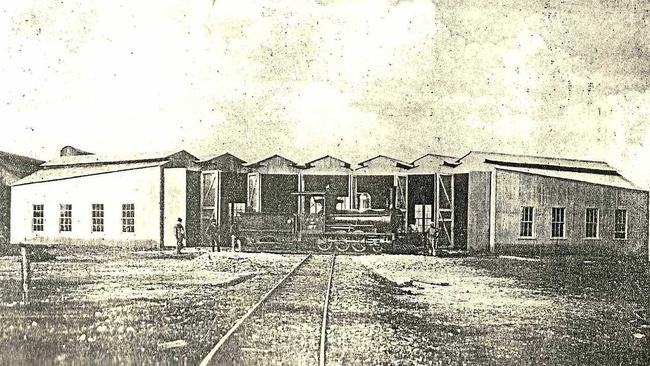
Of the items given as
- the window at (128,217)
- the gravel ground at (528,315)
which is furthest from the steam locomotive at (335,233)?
the window at (128,217)

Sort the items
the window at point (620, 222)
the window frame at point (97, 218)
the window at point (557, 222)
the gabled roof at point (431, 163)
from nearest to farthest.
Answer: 1. the gabled roof at point (431, 163)
2. the window at point (620, 222)
3. the window frame at point (97, 218)
4. the window at point (557, 222)

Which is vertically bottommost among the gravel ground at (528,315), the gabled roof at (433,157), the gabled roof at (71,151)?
the gravel ground at (528,315)

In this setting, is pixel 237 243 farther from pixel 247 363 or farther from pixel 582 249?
pixel 247 363

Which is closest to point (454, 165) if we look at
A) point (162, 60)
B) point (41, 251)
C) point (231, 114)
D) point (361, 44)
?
point (361, 44)

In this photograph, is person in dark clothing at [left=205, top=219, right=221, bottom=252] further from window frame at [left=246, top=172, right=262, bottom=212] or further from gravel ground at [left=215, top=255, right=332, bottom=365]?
gravel ground at [left=215, top=255, right=332, bottom=365]

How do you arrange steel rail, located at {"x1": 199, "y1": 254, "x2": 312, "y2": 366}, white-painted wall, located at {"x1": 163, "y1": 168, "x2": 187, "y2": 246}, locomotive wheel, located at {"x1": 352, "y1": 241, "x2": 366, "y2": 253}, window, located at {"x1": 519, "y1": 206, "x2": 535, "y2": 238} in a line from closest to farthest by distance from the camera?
steel rail, located at {"x1": 199, "y1": 254, "x2": 312, "y2": 366} → white-painted wall, located at {"x1": 163, "y1": 168, "x2": 187, "y2": 246} → window, located at {"x1": 519, "y1": 206, "x2": 535, "y2": 238} → locomotive wheel, located at {"x1": 352, "y1": 241, "x2": 366, "y2": 253}

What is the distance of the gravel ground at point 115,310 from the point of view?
395cm

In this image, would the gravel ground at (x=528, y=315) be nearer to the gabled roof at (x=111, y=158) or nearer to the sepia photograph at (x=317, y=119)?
the sepia photograph at (x=317, y=119)

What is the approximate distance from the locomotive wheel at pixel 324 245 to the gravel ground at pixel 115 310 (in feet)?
14.9

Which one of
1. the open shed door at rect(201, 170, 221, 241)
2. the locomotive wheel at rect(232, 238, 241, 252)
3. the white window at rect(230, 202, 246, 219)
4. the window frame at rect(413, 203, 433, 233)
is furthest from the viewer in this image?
the window frame at rect(413, 203, 433, 233)

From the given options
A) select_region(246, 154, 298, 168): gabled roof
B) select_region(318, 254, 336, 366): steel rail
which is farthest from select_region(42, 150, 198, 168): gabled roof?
select_region(318, 254, 336, 366): steel rail

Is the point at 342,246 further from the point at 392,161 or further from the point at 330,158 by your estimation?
the point at 330,158

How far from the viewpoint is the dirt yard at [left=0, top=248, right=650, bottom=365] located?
398 centimetres

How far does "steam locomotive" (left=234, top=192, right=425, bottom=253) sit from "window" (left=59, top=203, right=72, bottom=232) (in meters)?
4.29
